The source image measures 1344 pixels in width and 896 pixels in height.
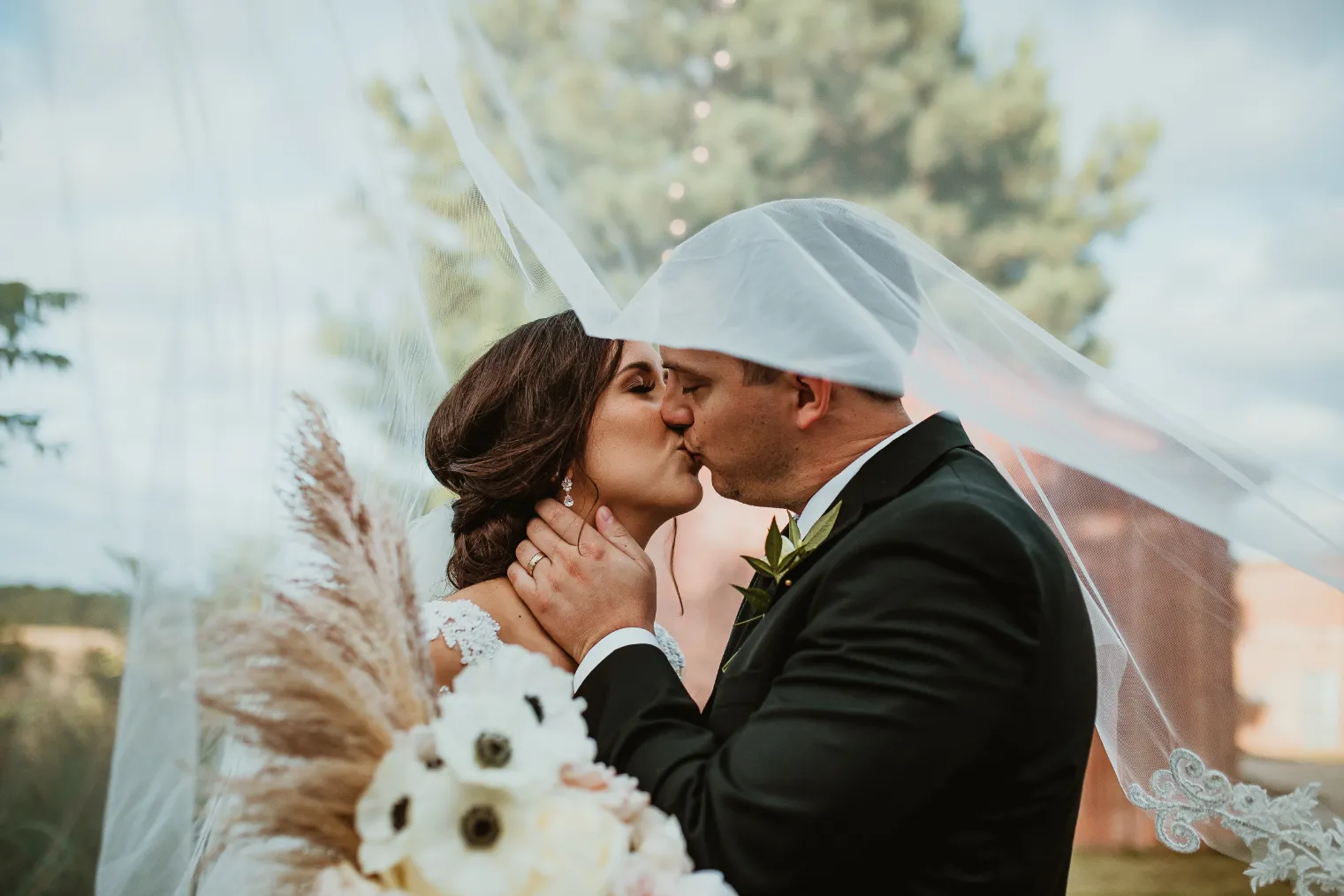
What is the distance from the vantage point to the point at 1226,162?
10.1 metres

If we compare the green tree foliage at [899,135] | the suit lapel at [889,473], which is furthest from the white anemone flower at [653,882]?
the green tree foliage at [899,135]

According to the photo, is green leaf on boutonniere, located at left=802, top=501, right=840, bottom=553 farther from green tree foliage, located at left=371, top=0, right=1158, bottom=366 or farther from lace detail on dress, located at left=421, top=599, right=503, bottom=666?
green tree foliage, located at left=371, top=0, right=1158, bottom=366

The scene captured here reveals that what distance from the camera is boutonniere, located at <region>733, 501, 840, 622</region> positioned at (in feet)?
6.75

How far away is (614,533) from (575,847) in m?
1.36

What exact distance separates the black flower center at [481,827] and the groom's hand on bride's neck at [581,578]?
2.79ft

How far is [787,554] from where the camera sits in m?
2.11

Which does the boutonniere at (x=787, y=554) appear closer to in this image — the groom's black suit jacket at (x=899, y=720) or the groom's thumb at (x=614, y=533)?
the groom's black suit jacket at (x=899, y=720)

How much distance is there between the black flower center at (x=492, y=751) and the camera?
1332mm

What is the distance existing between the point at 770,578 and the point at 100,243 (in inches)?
57.7

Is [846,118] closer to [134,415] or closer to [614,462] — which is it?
[614,462]

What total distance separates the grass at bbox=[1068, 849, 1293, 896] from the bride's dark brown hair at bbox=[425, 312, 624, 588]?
6237 mm

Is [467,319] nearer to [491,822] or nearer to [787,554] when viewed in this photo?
[787,554]

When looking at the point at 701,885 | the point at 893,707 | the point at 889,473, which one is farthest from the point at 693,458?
the point at 701,885

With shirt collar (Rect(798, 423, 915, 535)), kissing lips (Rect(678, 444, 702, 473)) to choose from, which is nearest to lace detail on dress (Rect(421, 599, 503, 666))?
kissing lips (Rect(678, 444, 702, 473))
